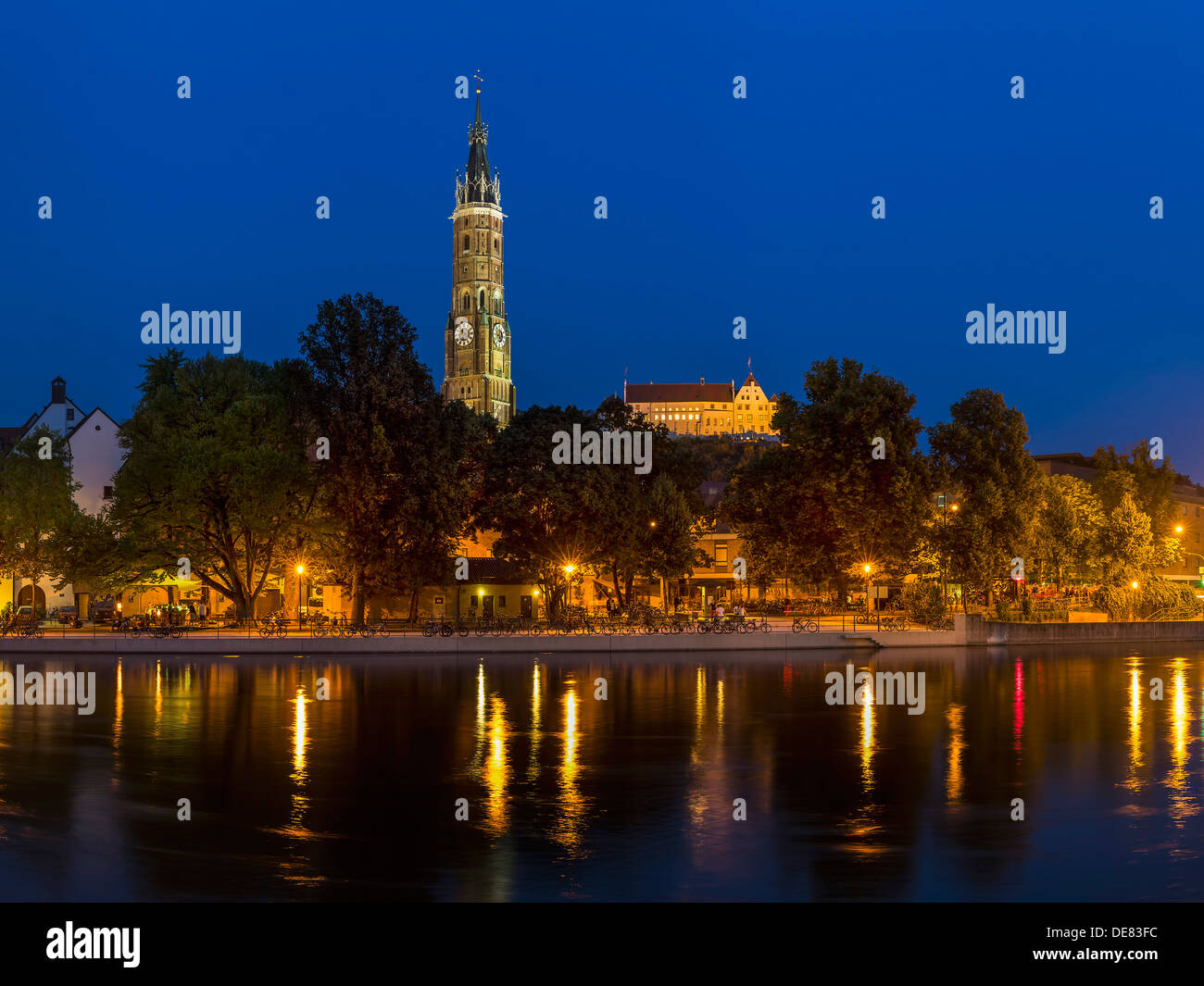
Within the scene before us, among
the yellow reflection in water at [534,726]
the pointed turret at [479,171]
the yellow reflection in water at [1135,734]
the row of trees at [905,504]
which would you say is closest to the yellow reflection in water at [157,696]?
the yellow reflection in water at [534,726]

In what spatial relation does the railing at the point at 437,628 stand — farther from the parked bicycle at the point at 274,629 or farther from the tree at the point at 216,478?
the tree at the point at 216,478

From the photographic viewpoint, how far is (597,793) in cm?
2256

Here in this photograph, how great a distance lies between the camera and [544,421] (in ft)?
229

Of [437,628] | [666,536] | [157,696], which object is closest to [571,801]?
[157,696]

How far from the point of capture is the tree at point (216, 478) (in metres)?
61.7

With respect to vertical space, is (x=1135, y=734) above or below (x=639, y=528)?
below

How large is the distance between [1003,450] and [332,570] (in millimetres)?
46304

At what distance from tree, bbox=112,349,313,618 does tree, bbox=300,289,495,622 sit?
2.46 m

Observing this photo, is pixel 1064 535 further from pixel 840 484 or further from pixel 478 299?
pixel 478 299

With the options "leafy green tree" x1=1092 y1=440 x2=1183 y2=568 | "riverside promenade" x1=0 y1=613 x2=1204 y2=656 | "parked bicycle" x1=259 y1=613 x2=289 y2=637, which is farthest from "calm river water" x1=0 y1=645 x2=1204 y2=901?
"leafy green tree" x1=1092 y1=440 x2=1183 y2=568

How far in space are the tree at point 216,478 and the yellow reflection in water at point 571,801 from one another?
121 ft

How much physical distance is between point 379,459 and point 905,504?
33.4 metres
